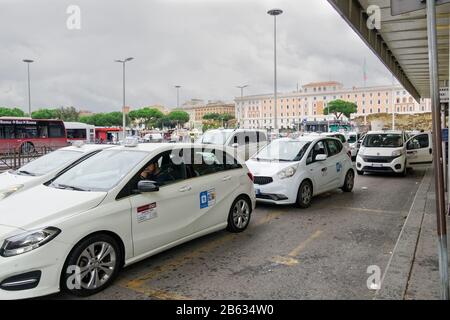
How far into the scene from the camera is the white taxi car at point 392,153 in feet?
43.4

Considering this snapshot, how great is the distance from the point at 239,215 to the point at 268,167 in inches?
83.8

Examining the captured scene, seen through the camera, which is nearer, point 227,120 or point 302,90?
point 227,120

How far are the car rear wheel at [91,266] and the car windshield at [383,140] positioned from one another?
39.7ft

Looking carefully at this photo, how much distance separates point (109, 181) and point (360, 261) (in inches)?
132

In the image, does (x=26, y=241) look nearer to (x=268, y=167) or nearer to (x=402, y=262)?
(x=402, y=262)

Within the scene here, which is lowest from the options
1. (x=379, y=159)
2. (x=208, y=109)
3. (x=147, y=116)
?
(x=379, y=159)

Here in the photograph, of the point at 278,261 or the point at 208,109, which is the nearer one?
the point at 278,261

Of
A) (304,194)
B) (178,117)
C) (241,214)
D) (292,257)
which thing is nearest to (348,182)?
(304,194)

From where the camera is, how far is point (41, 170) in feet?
25.7

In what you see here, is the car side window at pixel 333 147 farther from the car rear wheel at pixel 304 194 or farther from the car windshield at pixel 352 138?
the car windshield at pixel 352 138

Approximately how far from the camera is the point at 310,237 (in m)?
6.08

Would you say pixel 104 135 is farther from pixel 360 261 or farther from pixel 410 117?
pixel 410 117

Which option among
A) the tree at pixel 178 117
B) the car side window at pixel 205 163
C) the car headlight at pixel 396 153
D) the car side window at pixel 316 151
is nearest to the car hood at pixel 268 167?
the car side window at pixel 316 151

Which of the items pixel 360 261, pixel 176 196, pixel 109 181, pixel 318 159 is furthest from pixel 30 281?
pixel 318 159
